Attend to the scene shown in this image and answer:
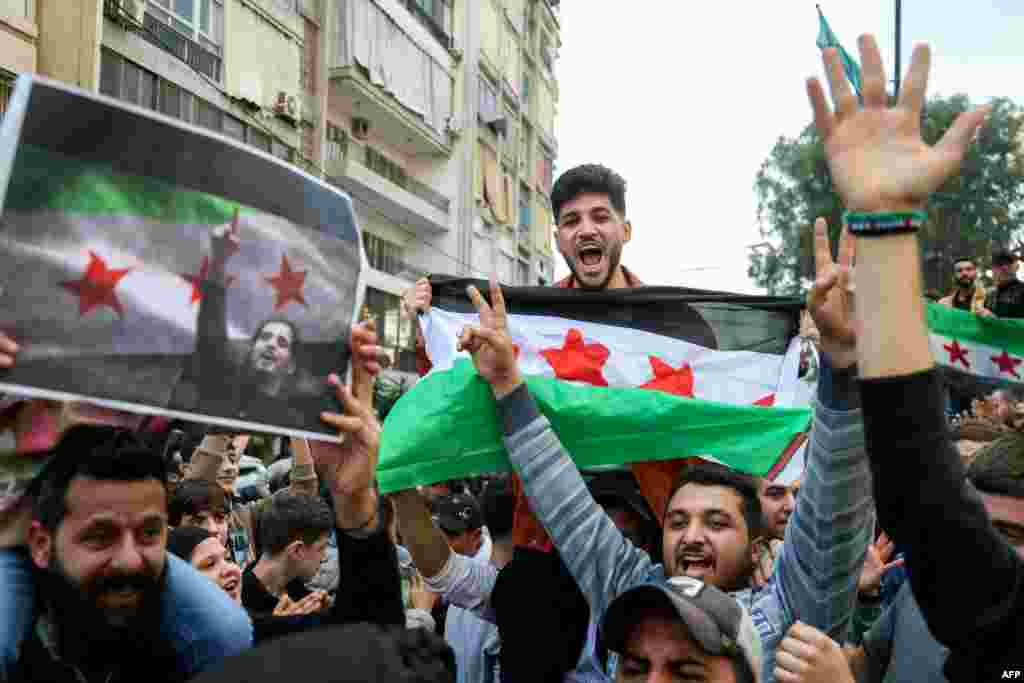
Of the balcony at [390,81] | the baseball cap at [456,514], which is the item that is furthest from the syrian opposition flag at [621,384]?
the balcony at [390,81]

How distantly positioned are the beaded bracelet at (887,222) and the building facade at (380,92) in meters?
12.5

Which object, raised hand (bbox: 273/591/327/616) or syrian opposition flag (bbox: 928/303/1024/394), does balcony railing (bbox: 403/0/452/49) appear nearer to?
syrian opposition flag (bbox: 928/303/1024/394)

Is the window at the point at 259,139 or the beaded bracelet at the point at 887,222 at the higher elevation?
the window at the point at 259,139

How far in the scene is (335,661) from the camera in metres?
1.21

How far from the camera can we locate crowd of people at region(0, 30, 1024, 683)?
1.34 metres

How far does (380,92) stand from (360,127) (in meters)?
1.70

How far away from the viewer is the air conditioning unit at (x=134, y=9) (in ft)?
46.6

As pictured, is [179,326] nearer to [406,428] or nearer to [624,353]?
[406,428]

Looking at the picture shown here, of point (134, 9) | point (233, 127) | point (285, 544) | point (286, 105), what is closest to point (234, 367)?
point (285, 544)

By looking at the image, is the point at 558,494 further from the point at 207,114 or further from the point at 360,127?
the point at 360,127

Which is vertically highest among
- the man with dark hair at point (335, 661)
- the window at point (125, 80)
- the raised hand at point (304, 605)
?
the window at point (125, 80)

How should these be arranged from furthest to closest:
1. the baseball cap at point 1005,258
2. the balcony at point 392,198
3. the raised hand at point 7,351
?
the balcony at point 392,198 → the baseball cap at point 1005,258 → the raised hand at point 7,351

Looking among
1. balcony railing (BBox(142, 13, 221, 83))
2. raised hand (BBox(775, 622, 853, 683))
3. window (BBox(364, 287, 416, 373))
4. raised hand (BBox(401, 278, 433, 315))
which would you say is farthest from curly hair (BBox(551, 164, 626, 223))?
window (BBox(364, 287, 416, 373))

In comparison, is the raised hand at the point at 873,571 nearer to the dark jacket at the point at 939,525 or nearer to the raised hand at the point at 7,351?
the dark jacket at the point at 939,525
